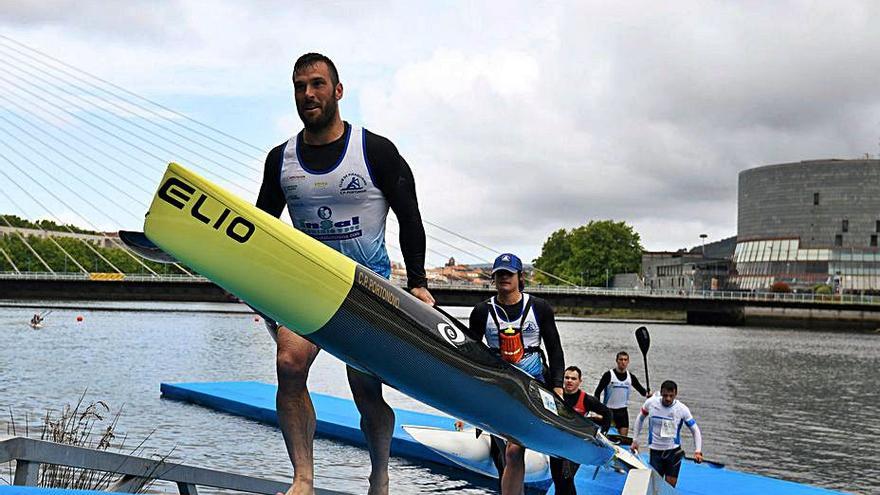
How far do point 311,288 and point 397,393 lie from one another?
91.4ft

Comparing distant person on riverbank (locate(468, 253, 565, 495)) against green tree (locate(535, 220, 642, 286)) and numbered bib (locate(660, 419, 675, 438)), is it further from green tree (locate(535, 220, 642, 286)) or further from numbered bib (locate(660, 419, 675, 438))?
green tree (locate(535, 220, 642, 286))

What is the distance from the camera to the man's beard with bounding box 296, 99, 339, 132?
4.88 meters

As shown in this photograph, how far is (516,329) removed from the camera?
7.00 meters

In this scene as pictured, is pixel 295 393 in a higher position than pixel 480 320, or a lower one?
lower

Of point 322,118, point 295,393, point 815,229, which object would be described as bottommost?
point 295,393

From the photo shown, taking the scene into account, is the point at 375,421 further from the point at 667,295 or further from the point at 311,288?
the point at 667,295

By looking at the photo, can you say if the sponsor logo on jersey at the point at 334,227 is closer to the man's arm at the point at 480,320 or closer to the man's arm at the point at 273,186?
the man's arm at the point at 273,186

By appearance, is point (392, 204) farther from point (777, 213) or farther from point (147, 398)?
point (777, 213)

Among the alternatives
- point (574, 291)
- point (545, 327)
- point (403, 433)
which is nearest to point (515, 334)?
point (545, 327)

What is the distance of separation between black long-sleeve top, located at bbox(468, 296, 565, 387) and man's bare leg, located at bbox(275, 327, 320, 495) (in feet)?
7.39

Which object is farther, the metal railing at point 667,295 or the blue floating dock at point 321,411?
the metal railing at point 667,295

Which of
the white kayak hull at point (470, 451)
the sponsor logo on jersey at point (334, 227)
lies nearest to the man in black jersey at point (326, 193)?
the sponsor logo on jersey at point (334, 227)

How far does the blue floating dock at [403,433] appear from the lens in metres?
12.5

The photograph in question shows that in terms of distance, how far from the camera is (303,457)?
483 centimetres
